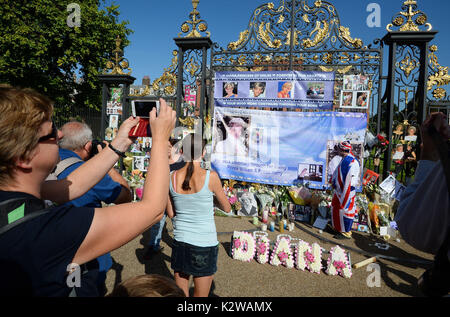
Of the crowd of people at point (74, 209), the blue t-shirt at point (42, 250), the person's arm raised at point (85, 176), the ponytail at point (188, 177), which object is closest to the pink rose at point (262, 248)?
the ponytail at point (188, 177)

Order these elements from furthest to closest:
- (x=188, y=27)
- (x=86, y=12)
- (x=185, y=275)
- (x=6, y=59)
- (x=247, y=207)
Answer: (x=86, y=12)
(x=6, y=59)
(x=188, y=27)
(x=247, y=207)
(x=185, y=275)

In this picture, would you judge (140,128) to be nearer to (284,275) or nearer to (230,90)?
(284,275)

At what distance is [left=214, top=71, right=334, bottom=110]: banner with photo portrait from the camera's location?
7043 mm

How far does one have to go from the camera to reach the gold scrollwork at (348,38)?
22.7 ft

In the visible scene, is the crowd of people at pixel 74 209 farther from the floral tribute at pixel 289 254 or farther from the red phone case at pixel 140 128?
the floral tribute at pixel 289 254

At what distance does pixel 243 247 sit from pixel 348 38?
5.86 meters

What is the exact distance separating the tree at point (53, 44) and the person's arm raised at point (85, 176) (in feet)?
45.3

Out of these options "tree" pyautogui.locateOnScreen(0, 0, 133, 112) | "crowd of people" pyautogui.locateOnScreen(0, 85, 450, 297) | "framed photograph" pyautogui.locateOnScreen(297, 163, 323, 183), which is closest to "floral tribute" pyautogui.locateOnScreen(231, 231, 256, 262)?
"crowd of people" pyautogui.locateOnScreen(0, 85, 450, 297)

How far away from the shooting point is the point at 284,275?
398 cm

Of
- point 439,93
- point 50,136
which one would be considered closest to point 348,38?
point 439,93
